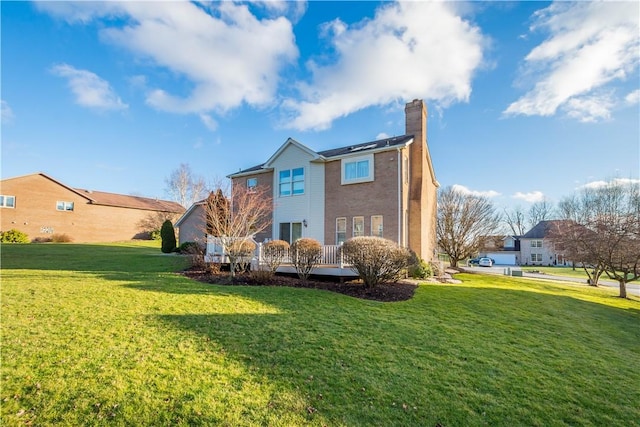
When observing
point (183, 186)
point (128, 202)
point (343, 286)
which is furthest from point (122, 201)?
point (343, 286)

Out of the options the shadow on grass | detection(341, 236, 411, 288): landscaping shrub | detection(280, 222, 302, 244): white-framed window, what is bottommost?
the shadow on grass

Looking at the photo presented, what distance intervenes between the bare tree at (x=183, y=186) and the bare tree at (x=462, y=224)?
38150 millimetres

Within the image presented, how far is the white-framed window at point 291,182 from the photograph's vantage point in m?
19.2

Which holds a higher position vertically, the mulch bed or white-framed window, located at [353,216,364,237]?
white-framed window, located at [353,216,364,237]

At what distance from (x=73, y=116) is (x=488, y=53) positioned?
22.9 metres

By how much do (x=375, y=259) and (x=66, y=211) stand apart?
3970 centimetres

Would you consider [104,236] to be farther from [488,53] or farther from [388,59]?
[488,53]

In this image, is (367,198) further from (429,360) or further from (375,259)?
(429,360)

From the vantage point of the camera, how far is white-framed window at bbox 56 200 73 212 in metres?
34.3

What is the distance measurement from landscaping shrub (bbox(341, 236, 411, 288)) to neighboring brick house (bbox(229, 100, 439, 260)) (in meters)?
4.80

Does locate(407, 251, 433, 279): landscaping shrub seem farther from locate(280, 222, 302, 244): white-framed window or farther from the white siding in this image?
locate(280, 222, 302, 244): white-framed window

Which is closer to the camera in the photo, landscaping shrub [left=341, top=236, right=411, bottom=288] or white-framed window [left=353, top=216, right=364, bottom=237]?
landscaping shrub [left=341, top=236, right=411, bottom=288]

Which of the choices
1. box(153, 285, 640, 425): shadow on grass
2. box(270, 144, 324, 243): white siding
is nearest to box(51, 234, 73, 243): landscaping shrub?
box(270, 144, 324, 243): white siding

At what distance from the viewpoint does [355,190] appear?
687 inches
